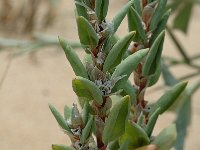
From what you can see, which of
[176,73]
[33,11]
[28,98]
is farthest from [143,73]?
[33,11]

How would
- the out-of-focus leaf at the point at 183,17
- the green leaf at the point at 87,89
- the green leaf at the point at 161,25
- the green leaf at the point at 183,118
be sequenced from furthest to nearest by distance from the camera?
the out-of-focus leaf at the point at 183,17
the green leaf at the point at 183,118
the green leaf at the point at 161,25
the green leaf at the point at 87,89

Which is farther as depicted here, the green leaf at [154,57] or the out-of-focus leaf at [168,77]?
the out-of-focus leaf at [168,77]

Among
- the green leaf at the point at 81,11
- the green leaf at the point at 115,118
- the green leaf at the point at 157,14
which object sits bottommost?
the green leaf at the point at 115,118

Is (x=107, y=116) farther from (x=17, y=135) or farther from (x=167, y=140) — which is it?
(x=17, y=135)

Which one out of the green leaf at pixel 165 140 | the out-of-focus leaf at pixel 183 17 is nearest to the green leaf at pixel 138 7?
the green leaf at pixel 165 140

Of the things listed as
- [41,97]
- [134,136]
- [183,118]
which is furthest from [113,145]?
[41,97]

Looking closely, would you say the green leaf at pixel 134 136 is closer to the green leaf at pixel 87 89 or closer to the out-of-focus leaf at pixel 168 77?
the green leaf at pixel 87 89
